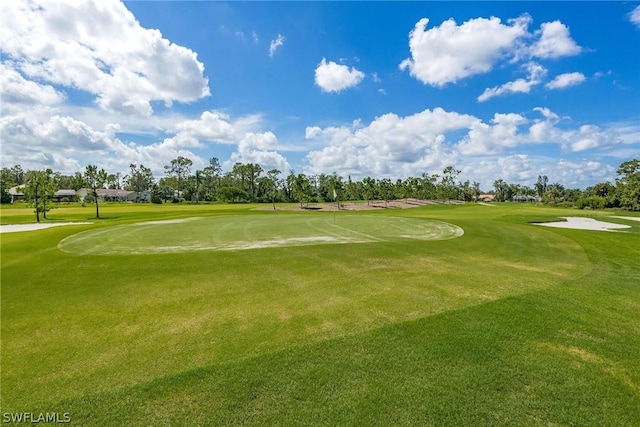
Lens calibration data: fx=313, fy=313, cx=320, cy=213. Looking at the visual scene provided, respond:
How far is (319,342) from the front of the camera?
6062 millimetres

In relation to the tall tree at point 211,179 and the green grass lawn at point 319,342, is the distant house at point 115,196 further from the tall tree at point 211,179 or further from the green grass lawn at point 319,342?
the green grass lawn at point 319,342

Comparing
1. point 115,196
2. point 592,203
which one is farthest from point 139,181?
point 592,203

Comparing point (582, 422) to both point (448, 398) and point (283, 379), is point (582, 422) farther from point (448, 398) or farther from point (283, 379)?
point (283, 379)

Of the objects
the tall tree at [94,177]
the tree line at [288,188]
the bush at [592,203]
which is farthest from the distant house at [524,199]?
the tall tree at [94,177]

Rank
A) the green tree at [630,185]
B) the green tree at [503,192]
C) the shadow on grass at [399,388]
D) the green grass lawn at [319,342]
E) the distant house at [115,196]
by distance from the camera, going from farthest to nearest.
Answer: the green tree at [503,192], the distant house at [115,196], the green tree at [630,185], the green grass lawn at [319,342], the shadow on grass at [399,388]

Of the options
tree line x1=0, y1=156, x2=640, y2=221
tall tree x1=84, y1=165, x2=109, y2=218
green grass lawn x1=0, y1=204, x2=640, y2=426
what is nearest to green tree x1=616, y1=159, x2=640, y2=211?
tree line x1=0, y1=156, x2=640, y2=221

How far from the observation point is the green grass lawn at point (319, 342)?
437 centimetres

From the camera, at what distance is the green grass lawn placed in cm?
437

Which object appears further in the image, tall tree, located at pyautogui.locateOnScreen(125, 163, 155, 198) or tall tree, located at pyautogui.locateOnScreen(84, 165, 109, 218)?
tall tree, located at pyautogui.locateOnScreen(125, 163, 155, 198)

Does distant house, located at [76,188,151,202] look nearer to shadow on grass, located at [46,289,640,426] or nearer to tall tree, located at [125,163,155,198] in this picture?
tall tree, located at [125,163,155,198]

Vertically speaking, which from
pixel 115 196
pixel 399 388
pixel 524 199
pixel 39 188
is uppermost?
pixel 39 188

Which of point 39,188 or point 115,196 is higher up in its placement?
point 39,188

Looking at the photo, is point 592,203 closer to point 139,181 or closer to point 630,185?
point 630,185

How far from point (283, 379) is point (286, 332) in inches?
62.1
